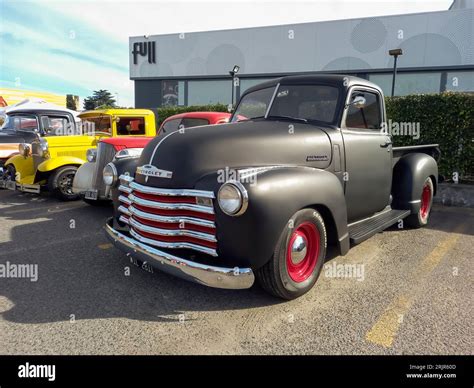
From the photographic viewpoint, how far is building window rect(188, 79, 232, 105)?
21.9 metres

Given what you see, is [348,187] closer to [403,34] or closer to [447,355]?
[447,355]

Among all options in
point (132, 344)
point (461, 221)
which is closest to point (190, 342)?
point (132, 344)

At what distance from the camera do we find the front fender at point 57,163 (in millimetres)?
6441

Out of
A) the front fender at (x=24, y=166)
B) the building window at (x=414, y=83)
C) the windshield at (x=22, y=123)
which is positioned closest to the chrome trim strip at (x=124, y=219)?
the front fender at (x=24, y=166)

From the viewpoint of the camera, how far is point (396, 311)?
112 inches

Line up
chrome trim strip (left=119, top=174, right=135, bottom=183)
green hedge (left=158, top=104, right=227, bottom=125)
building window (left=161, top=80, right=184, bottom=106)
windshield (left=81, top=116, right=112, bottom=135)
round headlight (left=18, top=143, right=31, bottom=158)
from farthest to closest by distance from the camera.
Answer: building window (left=161, top=80, right=184, bottom=106), green hedge (left=158, top=104, right=227, bottom=125), windshield (left=81, top=116, right=112, bottom=135), round headlight (left=18, top=143, right=31, bottom=158), chrome trim strip (left=119, top=174, right=135, bottom=183)

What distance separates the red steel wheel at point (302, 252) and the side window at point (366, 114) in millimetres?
1413

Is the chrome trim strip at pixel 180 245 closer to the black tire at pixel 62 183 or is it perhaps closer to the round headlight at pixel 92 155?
the round headlight at pixel 92 155

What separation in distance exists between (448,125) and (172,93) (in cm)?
1947

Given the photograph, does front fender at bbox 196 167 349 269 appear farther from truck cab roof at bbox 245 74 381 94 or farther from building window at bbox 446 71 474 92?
building window at bbox 446 71 474 92

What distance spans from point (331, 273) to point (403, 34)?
18.4m

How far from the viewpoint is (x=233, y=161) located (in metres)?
2.94

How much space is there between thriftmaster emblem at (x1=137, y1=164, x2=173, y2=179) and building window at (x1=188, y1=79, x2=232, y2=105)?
19116 mm

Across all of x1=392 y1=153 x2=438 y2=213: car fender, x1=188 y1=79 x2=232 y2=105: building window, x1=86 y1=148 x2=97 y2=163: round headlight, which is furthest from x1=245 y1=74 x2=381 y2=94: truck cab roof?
x1=188 y1=79 x2=232 y2=105: building window
